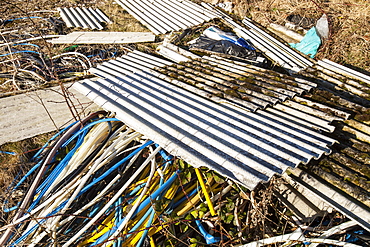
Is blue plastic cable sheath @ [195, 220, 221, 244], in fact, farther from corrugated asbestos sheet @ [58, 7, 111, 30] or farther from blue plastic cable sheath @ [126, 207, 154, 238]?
corrugated asbestos sheet @ [58, 7, 111, 30]

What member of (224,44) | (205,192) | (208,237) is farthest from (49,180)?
(224,44)

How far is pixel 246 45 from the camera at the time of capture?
604 cm

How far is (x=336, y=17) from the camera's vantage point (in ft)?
22.9

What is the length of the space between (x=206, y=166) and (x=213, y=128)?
67 centimetres

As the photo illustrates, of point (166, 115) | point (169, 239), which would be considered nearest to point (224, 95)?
point (166, 115)

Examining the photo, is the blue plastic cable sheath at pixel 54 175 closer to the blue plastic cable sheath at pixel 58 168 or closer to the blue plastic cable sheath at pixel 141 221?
the blue plastic cable sheath at pixel 58 168

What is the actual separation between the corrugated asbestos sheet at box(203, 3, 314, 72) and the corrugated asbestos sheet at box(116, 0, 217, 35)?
0.93m

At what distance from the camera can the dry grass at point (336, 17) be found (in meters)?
6.12

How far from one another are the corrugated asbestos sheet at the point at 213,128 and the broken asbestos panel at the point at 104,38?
9.68 feet

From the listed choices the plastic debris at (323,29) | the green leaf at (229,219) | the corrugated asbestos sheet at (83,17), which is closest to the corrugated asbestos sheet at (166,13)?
the corrugated asbestos sheet at (83,17)

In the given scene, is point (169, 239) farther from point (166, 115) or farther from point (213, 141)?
point (166, 115)

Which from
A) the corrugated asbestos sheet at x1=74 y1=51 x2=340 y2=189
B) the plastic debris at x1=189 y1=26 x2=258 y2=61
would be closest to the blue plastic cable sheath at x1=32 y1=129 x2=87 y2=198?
the corrugated asbestos sheet at x1=74 y1=51 x2=340 y2=189

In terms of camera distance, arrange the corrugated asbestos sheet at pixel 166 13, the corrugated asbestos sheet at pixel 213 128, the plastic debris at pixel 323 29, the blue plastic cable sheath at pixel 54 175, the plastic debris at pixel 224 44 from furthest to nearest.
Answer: the corrugated asbestos sheet at pixel 166 13 → the plastic debris at pixel 323 29 → the plastic debris at pixel 224 44 → the blue plastic cable sheath at pixel 54 175 → the corrugated asbestos sheet at pixel 213 128

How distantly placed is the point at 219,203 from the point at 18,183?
116 inches
